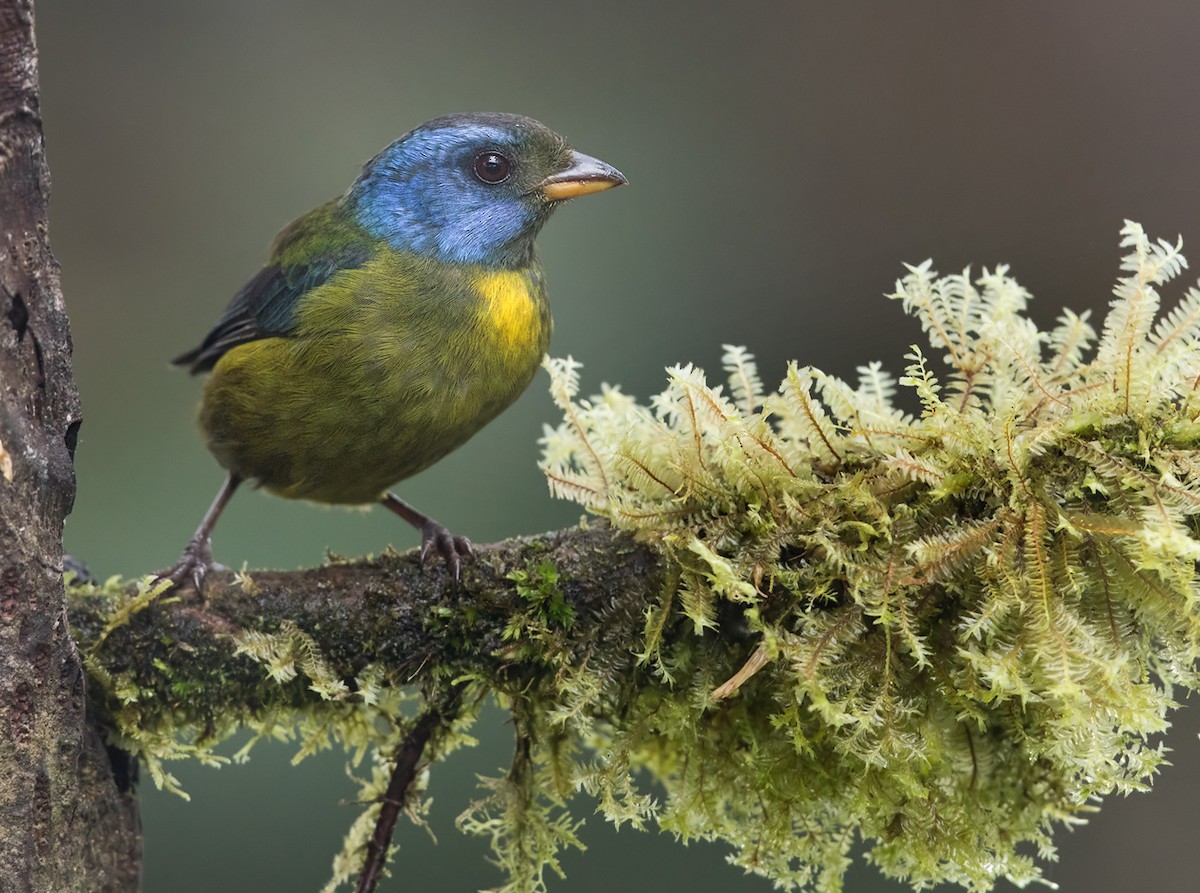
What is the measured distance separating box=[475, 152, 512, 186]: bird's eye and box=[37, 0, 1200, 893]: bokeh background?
7.12 feet

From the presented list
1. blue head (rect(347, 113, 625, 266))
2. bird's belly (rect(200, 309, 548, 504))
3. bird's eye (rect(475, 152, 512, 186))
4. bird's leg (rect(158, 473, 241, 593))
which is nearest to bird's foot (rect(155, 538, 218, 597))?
bird's leg (rect(158, 473, 241, 593))

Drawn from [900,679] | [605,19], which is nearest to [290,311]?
[900,679]

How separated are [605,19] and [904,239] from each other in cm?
227

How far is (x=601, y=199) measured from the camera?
20.4 feet

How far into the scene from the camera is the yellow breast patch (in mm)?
3408

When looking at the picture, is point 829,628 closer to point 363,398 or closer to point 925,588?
point 925,588

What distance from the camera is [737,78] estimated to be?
707cm

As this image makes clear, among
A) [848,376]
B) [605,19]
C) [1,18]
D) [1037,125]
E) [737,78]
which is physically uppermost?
[605,19]

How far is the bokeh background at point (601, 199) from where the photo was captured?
516 centimetres

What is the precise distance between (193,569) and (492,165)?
1.46 metres

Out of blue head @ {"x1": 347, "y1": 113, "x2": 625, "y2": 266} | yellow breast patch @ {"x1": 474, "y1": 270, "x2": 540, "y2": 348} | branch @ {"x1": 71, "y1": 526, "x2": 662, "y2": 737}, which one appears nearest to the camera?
branch @ {"x1": 71, "y1": 526, "x2": 662, "y2": 737}

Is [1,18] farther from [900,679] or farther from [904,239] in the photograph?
[904,239]

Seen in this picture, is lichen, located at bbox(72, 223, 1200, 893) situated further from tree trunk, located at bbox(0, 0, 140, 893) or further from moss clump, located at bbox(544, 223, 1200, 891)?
A: tree trunk, located at bbox(0, 0, 140, 893)

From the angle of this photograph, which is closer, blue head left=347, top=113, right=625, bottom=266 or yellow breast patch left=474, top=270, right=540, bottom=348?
yellow breast patch left=474, top=270, right=540, bottom=348
